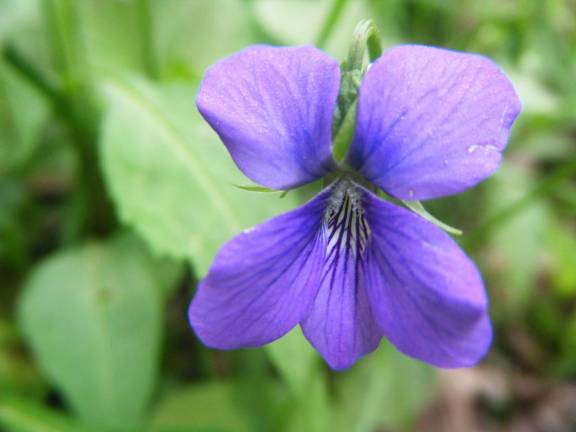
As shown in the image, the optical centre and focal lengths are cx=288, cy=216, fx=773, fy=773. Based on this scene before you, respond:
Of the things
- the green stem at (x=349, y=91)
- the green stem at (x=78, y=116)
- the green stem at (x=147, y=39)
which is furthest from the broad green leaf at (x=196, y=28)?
the green stem at (x=349, y=91)

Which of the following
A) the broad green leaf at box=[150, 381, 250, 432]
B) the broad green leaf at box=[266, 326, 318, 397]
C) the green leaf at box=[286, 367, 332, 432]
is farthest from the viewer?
the broad green leaf at box=[150, 381, 250, 432]

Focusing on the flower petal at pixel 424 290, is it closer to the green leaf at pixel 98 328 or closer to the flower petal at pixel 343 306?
the flower petal at pixel 343 306

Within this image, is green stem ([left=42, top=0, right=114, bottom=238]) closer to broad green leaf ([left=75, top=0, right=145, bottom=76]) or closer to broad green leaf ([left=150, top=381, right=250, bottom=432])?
broad green leaf ([left=75, top=0, right=145, bottom=76])

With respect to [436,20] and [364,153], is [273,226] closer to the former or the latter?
[364,153]

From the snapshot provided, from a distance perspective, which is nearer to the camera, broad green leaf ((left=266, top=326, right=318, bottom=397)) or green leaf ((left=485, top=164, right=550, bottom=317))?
broad green leaf ((left=266, top=326, right=318, bottom=397))

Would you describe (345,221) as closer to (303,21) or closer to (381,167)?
(381,167)

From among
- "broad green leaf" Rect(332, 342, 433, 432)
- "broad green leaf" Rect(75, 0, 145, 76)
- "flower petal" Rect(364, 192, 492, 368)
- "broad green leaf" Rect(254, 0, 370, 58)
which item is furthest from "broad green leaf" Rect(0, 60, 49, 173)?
"flower petal" Rect(364, 192, 492, 368)
